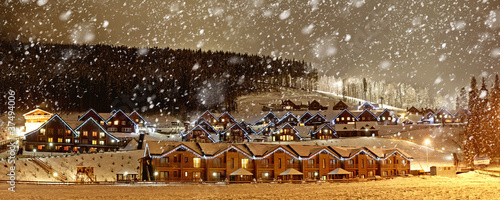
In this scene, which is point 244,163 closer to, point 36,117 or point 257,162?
point 257,162

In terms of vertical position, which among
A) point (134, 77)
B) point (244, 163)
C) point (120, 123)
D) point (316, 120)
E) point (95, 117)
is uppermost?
point (134, 77)

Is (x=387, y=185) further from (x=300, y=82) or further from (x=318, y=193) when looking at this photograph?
(x=300, y=82)

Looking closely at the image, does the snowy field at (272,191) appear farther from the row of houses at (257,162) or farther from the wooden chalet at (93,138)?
the wooden chalet at (93,138)

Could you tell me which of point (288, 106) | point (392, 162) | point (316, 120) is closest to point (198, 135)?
point (316, 120)

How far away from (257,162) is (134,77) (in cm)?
11410

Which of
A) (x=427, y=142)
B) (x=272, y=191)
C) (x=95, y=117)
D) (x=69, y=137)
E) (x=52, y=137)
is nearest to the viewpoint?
(x=272, y=191)

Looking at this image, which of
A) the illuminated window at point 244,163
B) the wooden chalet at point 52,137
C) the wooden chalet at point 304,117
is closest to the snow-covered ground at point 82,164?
the illuminated window at point 244,163

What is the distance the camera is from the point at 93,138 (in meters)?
77.9

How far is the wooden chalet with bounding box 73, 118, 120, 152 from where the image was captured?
76.9 metres

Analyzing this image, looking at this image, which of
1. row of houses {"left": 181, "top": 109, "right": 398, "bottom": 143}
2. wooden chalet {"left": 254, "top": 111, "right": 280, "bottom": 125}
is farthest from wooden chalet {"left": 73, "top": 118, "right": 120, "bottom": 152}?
wooden chalet {"left": 254, "top": 111, "right": 280, "bottom": 125}

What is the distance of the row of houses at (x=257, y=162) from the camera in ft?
173

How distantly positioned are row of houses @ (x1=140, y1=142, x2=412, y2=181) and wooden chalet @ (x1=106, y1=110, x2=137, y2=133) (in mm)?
43071

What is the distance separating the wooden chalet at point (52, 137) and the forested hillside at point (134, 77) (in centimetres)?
6284

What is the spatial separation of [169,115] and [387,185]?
100993 millimetres
